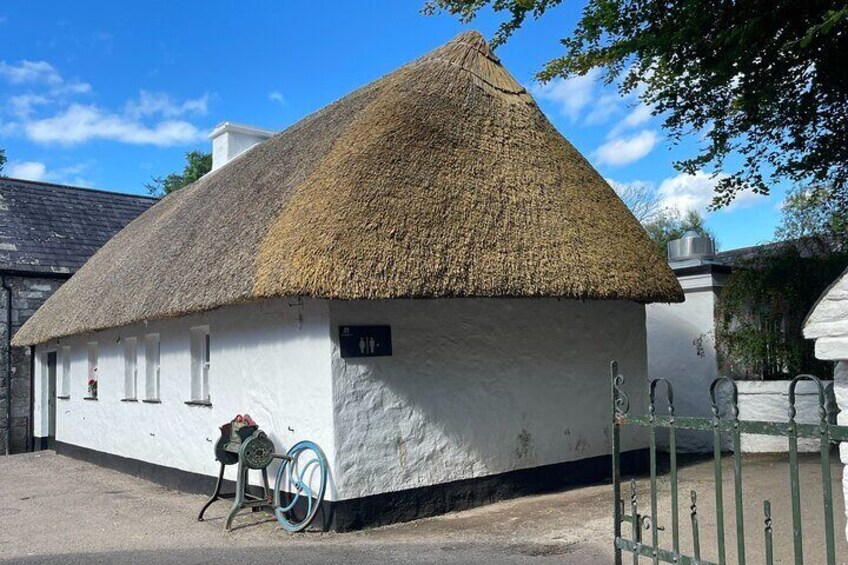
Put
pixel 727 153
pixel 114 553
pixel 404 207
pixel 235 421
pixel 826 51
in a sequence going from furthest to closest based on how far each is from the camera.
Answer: pixel 727 153, pixel 826 51, pixel 235 421, pixel 404 207, pixel 114 553

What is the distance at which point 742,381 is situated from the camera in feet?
37.2

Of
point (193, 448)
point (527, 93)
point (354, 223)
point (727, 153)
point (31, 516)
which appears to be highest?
point (527, 93)

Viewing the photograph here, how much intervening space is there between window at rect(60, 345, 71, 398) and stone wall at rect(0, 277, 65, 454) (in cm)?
192

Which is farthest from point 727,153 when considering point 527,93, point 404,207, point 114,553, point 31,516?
point 31,516

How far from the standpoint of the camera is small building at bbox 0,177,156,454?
17.2 metres

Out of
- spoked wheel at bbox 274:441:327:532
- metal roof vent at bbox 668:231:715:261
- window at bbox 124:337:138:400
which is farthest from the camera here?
metal roof vent at bbox 668:231:715:261

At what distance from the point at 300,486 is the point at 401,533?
1.16 m

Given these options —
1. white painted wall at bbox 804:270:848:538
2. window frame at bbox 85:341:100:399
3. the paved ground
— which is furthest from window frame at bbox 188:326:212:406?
white painted wall at bbox 804:270:848:538

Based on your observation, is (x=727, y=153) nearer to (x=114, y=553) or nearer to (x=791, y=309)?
(x=791, y=309)

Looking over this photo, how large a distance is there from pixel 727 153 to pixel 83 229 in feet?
52.5

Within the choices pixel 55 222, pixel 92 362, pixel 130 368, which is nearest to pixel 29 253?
pixel 55 222

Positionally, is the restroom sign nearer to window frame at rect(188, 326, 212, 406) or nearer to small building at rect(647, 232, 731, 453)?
window frame at rect(188, 326, 212, 406)

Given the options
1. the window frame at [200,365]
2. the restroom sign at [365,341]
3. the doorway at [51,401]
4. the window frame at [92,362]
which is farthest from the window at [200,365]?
the doorway at [51,401]

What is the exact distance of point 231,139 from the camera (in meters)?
17.7
